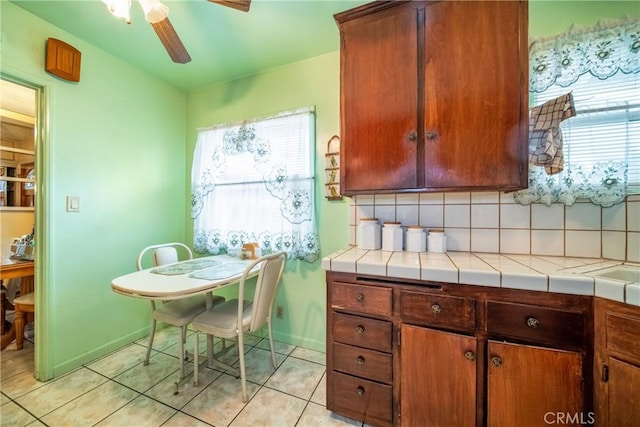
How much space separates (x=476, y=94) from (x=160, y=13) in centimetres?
162

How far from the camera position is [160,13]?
1139 millimetres

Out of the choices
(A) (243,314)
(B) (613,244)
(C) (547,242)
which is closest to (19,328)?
(A) (243,314)

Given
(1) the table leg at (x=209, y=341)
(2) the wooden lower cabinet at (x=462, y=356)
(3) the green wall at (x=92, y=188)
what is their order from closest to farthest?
1. (2) the wooden lower cabinet at (x=462, y=356)
2. (3) the green wall at (x=92, y=188)
3. (1) the table leg at (x=209, y=341)

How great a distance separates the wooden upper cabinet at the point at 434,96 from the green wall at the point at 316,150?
477 millimetres

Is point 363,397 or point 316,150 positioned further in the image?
point 316,150

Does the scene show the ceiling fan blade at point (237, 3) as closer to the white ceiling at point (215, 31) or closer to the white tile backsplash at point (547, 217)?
the white ceiling at point (215, 31)

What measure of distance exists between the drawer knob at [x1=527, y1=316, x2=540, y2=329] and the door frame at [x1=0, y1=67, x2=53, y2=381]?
2.79m

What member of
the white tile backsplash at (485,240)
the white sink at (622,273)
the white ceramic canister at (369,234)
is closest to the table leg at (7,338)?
the white ceramic canister at (369,234)

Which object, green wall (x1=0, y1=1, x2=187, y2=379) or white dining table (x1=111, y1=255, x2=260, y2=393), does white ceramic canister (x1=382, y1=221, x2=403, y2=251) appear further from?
green wall (x1=0, y1=1, x2=187, y2=379)

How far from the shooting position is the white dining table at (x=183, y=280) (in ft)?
4.10

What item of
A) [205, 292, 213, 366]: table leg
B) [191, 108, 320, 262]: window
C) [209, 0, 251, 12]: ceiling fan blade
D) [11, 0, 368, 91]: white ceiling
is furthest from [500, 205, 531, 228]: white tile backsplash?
[205, 292, 213, 366]: table leg

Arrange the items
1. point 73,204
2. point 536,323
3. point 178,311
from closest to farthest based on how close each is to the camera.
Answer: point 536,323, point 178,311, point 73,204

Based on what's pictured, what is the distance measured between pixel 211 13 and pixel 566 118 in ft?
7.13

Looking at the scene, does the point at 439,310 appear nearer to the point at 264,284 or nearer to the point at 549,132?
the point at 264,284
